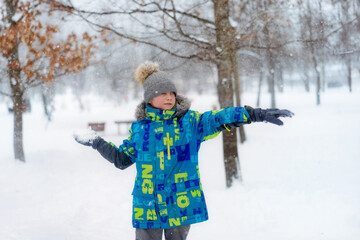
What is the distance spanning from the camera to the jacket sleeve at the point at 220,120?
7.49 feet

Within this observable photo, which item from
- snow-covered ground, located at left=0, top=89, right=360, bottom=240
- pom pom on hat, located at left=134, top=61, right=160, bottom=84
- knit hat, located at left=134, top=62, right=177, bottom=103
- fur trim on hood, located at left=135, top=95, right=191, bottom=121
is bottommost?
snow-covered ground, located at left=0, top=89, right=360, bottom=240

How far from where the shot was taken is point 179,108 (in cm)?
249

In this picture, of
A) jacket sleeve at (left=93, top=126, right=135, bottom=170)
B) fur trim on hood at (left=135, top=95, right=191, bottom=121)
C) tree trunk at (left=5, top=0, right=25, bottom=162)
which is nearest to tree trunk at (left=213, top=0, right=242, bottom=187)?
fur trim on hood at (left=135, top=95, right=191, bottom=121)

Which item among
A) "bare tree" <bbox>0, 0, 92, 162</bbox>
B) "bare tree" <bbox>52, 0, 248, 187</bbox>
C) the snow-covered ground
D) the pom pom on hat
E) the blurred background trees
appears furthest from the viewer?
"bare tree" <bbox>0, 0, 92, 162</bbox>

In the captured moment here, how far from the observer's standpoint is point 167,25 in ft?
21.0

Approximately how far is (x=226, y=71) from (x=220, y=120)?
385 centimetres

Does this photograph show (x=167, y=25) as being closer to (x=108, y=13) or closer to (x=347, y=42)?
(x=108, y=13)

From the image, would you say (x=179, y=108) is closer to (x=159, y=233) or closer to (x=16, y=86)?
(x=159, y=233)

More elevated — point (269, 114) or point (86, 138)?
point (269, 114)

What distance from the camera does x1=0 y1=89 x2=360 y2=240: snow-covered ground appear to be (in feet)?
14.7

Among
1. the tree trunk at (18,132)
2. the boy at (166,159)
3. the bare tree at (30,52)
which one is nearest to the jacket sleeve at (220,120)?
the boy at (166,159)

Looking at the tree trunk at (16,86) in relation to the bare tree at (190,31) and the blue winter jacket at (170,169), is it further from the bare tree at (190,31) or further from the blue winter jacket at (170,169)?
the blue winter jacket at (170,169)

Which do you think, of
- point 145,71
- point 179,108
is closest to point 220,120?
point 179,108

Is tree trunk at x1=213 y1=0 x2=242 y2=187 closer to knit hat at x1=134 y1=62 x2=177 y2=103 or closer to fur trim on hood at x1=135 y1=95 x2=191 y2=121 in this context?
knit hat at x1=134 y1=62 x2=177 y2=103
